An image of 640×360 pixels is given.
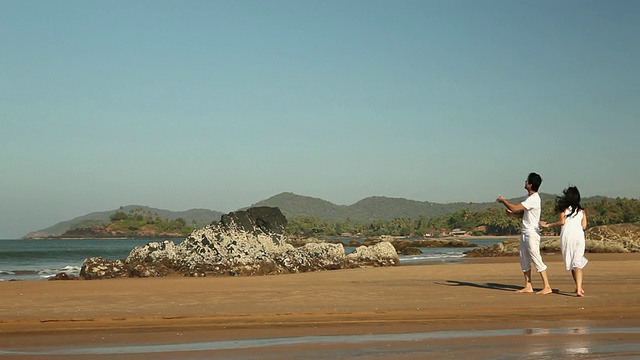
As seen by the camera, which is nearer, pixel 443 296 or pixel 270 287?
pixel 443 296

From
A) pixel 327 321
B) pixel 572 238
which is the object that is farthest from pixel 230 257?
pixel 327 321

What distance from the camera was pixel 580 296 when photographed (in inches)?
478

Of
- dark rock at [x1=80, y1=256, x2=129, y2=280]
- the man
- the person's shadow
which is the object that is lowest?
the person's shadow

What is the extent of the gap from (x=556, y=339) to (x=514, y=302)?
3687 mm

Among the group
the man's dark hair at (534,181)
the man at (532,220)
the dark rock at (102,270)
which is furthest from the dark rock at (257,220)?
the man's dark hair at (534,181)

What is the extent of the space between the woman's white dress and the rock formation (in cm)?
1220

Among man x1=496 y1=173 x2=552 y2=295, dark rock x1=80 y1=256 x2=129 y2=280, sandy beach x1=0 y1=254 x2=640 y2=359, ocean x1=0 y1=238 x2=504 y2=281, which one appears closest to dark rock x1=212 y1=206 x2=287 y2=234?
ocean x1=0 y1=238 x2=504 y2=281

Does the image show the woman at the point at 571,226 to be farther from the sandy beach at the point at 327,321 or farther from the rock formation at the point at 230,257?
the rock formation at the point at 230,257

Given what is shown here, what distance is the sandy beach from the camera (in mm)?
7418

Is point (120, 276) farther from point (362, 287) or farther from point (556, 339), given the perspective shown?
point (556, 339)

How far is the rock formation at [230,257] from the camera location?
23031 mm

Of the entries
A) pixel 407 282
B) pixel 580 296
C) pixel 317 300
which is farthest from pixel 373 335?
pixel 407 282

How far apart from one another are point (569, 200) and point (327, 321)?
5229 millimetres

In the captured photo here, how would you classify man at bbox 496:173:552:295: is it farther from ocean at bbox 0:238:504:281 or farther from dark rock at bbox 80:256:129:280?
ocean at bbox 0:238:504:281
